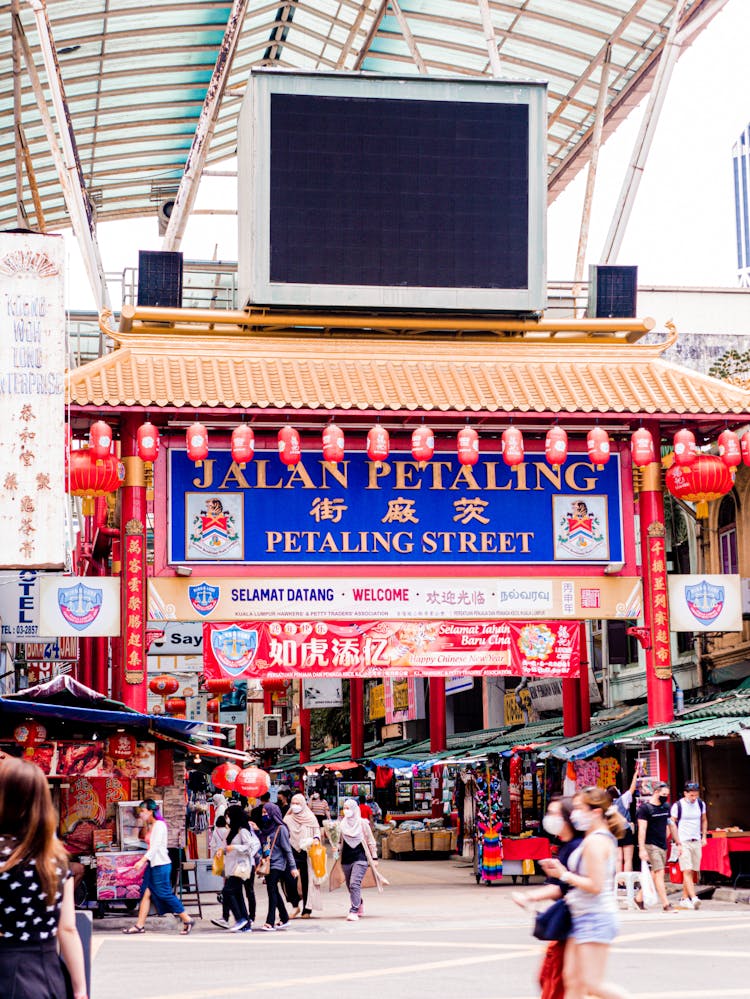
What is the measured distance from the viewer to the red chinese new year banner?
23812 mm

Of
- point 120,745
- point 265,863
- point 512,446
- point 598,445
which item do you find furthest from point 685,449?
point 120,745

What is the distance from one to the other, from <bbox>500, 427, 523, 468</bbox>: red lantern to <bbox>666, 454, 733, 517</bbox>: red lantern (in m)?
2.48

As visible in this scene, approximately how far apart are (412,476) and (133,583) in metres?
4.64

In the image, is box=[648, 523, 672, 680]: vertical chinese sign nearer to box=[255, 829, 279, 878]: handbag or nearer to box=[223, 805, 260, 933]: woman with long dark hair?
box=[255, 829, 279, 878]: handbag

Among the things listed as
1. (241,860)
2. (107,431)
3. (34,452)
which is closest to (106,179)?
(107,431)

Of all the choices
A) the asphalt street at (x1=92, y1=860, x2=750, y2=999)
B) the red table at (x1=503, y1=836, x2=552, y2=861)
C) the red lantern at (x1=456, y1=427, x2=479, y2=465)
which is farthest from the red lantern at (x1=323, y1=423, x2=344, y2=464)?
the red table at (x1=503, y1=836, x2=552, y2=861)

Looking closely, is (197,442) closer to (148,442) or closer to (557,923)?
(148,442)

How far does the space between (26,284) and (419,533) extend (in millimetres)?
7489

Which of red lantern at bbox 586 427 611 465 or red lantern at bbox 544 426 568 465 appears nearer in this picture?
red lantern at bbox 544 426 568 465

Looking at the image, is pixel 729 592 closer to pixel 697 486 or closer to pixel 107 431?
pixel 697 486

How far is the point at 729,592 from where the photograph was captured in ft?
81.9

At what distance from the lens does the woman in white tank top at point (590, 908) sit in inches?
368

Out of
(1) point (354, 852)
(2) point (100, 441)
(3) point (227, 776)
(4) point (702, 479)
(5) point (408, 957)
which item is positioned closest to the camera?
(5) point (408, 957)

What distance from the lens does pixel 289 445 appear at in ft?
76.9
